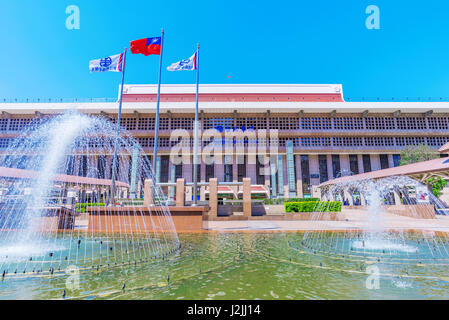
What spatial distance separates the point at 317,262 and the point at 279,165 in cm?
3457

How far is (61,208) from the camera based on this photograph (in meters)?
14.2

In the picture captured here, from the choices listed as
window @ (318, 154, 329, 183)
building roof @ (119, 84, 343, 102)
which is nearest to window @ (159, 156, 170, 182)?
building roof @ (119, 84, 343, 102)

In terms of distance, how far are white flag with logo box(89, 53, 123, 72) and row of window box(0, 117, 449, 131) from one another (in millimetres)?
24265

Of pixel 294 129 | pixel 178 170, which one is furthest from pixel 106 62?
pixel 294 129

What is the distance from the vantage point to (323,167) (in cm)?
4306

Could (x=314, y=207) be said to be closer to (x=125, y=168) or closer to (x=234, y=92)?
(x=125, y=168)

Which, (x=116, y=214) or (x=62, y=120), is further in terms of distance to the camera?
(x=116, y=214)

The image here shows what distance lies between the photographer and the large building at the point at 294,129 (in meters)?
41.4

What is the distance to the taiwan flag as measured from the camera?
58.3ft

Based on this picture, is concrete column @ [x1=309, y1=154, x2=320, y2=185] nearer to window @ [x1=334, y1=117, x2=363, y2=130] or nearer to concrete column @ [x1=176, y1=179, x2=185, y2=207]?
window @ [x1=334, y1=117, x2=363, y2=130]

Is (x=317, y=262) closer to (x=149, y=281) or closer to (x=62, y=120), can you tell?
(x=149, y=281)

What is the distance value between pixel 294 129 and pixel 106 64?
107 ft

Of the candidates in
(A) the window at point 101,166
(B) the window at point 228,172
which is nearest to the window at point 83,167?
(A) the window at point 101,166
